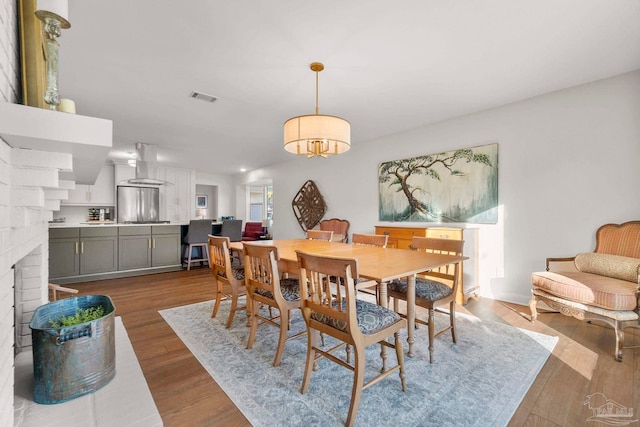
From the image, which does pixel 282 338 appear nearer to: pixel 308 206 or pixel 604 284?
pixel 604 284

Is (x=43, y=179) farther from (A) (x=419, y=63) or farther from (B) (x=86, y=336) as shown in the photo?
(A) (x=419, y=63)

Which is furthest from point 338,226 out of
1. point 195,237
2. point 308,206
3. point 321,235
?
point 195,237

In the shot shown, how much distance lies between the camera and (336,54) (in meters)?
2.34

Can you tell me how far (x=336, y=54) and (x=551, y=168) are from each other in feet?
8.65

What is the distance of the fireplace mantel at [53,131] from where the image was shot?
1037mm

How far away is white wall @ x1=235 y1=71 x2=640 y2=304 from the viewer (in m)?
2.77

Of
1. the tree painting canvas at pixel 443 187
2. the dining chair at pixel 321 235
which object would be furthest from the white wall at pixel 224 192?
the dining chair at pixel 321 235

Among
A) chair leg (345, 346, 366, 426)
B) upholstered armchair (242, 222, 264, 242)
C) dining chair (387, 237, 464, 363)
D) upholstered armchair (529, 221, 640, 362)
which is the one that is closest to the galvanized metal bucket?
chair leg (345, 346, 366, 426)

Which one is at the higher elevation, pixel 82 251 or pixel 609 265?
pixel 609 265

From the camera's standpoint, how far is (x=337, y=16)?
191 centimetres

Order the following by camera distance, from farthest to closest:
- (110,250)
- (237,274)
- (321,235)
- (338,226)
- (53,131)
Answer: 1. (338,226)
2. (110,250)
3. (321,235)
4. (237,274)
5. (53,131)

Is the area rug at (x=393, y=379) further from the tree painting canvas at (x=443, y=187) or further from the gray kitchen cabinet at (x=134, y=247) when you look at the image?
the gray kitchen cabinet at (x=134, y=247)

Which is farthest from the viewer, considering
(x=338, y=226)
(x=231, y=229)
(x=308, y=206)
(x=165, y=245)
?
(x=308, y=206)

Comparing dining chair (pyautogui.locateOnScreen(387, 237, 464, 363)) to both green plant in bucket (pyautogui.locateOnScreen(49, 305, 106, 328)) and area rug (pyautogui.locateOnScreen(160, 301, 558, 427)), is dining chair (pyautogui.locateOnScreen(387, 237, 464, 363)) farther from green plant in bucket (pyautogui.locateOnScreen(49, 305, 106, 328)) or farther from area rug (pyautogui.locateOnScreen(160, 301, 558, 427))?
green plant in bucket (pyautogui.locateOnScreen(49, 305, 106, 328))
